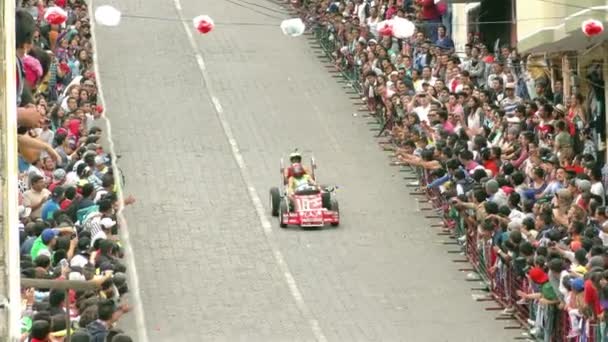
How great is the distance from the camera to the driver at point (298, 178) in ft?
105

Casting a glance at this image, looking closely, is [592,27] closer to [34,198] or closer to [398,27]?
[398,27]

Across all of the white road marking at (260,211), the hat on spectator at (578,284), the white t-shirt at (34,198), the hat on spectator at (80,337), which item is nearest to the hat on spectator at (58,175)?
the white t-shirt at (34,198)

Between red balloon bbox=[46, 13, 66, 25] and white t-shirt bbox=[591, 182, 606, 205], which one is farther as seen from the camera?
red balloon bbox=[46, 13, 66, 25]

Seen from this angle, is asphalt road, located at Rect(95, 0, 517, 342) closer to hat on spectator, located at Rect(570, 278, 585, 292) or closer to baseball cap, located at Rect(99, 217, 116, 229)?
baseball cap, located at Rect(99, 217, 116, 229)

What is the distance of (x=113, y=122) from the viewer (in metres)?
39.3

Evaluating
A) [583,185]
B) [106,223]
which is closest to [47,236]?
[106,223]

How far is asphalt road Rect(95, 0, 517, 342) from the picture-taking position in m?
25.7

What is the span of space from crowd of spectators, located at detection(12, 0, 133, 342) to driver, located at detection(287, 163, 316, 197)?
3.45 meters

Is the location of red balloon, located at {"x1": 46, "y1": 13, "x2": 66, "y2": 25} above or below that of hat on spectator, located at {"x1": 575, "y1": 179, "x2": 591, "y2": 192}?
above

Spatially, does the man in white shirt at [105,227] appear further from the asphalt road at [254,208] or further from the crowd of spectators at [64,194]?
the asphalt road at [254,208]

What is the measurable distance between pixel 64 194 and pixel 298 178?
22.6 ft

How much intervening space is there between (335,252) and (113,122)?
11.0 metres

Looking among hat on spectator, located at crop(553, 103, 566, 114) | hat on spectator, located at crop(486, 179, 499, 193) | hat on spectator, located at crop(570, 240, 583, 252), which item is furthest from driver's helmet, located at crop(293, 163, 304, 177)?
hat on spectator, located at crop(570, 240, 583, 252)

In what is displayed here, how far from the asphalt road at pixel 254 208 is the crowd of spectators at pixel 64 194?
167cm
